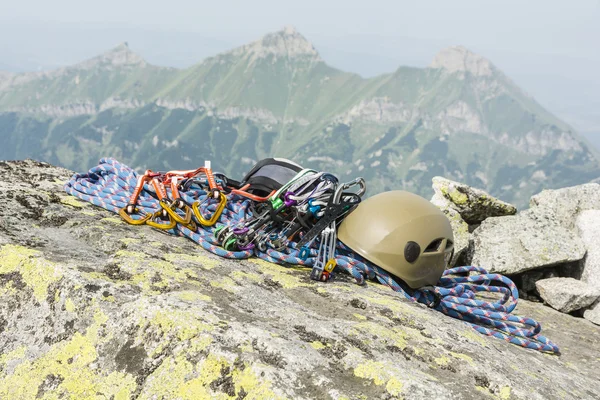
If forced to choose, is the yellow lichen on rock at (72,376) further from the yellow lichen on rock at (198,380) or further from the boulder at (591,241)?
the boulder at (591,241)

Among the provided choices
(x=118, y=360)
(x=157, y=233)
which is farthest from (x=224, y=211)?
(x=118, y=360)

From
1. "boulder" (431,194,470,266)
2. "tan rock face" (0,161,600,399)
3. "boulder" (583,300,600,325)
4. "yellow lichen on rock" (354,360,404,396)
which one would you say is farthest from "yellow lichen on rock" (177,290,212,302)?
"boulder" (583,300,600,325)

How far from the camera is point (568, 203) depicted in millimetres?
10250

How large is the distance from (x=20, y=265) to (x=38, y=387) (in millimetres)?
1242

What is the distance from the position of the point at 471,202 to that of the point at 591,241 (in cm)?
240

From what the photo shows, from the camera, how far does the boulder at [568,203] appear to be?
9.96 metres

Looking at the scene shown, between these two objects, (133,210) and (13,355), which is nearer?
(13,355)

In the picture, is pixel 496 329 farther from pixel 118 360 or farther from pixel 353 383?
pixel 118 360

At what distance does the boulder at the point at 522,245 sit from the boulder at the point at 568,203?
2.22 ft

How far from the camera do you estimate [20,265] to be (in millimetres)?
3953

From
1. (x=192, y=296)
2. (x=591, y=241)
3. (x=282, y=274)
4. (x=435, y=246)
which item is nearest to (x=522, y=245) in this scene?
(x=591, y=241)

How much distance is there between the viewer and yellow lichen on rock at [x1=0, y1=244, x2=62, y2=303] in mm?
3781

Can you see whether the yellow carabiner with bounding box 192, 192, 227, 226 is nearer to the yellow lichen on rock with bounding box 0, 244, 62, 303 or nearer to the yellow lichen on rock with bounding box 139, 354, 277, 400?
the yellow lichen on rock with bounding box 0, 244, 62, 303

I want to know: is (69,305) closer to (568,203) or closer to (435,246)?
(435,246)
